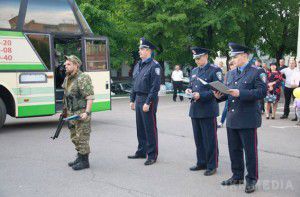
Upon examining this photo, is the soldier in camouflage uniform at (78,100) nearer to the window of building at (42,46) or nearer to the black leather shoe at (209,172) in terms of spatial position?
the black leather shoe at (209,172)

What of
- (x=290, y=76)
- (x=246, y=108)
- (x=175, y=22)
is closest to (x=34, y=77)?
(x=246, y=108)

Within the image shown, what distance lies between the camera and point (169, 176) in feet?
20.7

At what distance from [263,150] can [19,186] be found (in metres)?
4.69

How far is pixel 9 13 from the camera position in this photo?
34.4 ft

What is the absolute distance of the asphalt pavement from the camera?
220 inches

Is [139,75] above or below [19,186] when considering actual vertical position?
above

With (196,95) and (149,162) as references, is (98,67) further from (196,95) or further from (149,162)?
(196,95)

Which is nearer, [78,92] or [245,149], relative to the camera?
[245,149]

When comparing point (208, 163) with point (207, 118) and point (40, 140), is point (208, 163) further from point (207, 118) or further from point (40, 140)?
point (40, 140)

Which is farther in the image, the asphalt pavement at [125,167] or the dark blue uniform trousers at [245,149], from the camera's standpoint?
the asphalt pavement at [125,167]

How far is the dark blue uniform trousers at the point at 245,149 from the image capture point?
544cm

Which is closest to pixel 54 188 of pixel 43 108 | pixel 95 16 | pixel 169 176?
pixel 169 176

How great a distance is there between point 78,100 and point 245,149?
260 cm

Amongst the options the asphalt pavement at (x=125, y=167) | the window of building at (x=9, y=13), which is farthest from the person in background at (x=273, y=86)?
the window of building at (x=9, y=13)
